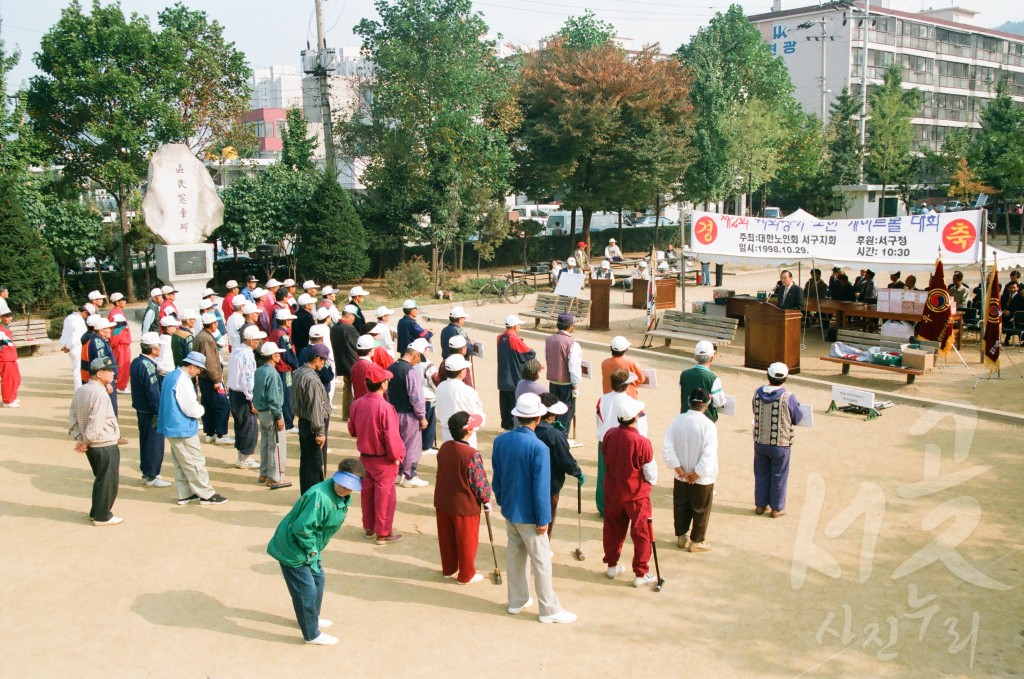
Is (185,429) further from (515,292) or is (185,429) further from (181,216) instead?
(515,292)

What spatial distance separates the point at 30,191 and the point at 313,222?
24.3 ft

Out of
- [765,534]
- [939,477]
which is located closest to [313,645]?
[765,534]

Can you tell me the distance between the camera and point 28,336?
1872cm

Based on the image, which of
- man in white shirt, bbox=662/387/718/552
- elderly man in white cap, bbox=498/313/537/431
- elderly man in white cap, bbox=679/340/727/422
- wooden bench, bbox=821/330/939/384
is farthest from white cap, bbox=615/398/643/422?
wooden bench, bbox=821/330/939/384

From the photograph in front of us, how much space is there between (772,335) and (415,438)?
26.2 feet

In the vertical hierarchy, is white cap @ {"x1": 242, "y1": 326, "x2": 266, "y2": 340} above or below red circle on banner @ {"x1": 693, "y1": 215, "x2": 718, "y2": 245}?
below

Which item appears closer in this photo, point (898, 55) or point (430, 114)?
point (430, 114)

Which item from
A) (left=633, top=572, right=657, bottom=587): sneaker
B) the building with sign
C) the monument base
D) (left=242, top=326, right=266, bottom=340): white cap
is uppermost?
the building with sign

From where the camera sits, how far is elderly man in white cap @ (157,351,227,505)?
29.1ft

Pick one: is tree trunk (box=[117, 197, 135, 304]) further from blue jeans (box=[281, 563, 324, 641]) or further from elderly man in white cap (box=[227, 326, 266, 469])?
blue jeans (box=[281, 563, 324, 641])

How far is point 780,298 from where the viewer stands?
1695cm

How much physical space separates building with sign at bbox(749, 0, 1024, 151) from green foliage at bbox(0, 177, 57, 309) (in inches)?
2227

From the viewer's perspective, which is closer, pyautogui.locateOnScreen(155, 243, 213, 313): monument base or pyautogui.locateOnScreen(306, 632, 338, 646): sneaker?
pyautogui.locateOnScreen(306, 632, 338, 646): sneaker

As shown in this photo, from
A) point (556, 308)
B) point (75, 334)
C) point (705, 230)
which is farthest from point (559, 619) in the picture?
point (556, 308)
